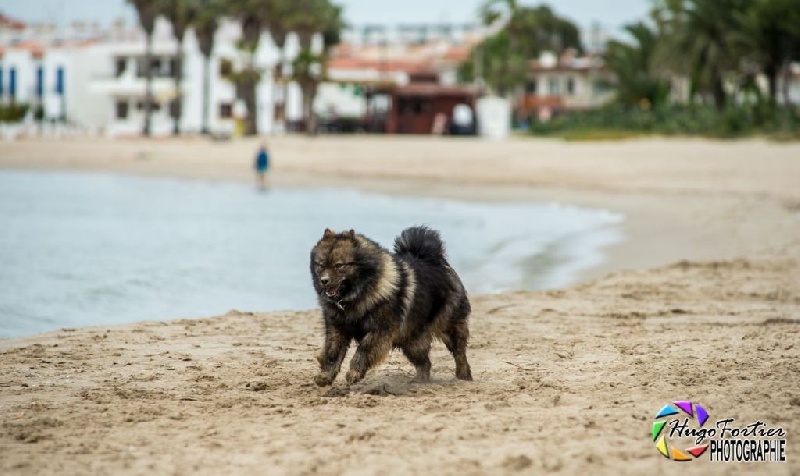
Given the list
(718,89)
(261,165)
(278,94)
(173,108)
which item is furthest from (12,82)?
(261,165)

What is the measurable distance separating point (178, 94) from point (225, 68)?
141 inches

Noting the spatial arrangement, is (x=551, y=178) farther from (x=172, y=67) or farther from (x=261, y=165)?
(x=172, y=67)

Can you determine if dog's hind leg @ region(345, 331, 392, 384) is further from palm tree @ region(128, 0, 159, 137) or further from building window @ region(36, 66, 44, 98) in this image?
building window @ region(36, 66, 44, 98)

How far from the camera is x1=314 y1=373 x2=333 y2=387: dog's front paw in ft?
24.0

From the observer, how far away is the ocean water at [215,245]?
44.9 feet

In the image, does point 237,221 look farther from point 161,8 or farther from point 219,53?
point 219,53

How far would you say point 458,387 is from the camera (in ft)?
24.5

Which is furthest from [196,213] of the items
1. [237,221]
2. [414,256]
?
[414,256]

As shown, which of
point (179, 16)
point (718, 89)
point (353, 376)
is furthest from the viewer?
point (179, 16)

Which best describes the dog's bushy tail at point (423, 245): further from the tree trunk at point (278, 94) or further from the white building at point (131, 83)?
the white building at point (131, 83)

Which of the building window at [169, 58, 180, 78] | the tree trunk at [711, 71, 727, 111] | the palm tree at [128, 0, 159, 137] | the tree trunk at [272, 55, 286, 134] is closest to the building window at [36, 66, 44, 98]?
the building window at [169, 58, 180, 78]

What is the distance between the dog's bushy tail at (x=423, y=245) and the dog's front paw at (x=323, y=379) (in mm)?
957

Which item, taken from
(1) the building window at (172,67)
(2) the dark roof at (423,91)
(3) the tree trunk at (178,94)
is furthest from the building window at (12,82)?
(2) the dark roof at (423,91)

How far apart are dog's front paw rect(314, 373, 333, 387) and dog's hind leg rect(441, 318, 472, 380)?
87cm
